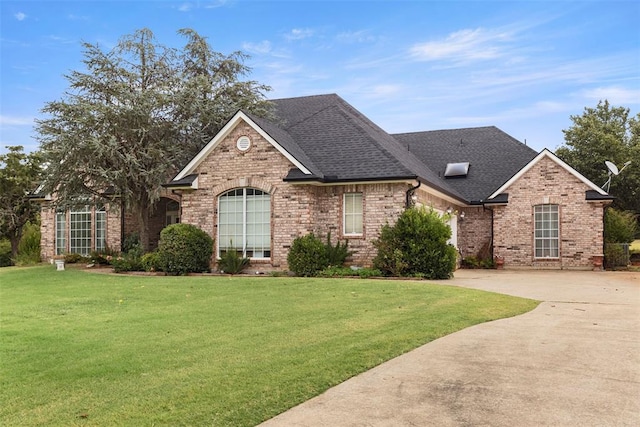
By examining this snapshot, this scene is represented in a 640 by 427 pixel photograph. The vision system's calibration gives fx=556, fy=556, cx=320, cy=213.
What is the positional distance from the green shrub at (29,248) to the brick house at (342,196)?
69 cm

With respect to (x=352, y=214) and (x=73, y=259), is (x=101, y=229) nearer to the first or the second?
(x=73, y=259)

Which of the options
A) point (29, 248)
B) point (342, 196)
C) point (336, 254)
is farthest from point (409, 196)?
point (29, 248)

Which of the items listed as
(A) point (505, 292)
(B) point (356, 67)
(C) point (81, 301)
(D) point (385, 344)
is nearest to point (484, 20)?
(B) point (356, 67)

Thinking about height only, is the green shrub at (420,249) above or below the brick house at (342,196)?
below

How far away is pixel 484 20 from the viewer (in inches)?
535

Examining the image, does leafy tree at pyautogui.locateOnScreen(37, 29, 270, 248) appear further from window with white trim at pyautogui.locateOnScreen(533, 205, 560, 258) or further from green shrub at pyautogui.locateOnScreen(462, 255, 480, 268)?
window with white trim at pyautogui.locateOnScreen(533, 205, 560, 258)

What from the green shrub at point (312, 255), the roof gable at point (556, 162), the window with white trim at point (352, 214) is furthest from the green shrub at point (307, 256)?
the roof gable at point (556, 162)

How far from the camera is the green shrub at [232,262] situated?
1945cm

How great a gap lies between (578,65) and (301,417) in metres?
14.3

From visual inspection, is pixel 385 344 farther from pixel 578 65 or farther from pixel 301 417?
Result: pixel 578 65

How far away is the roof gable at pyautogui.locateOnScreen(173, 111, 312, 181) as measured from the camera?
19.2m

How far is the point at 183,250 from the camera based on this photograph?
1934cm

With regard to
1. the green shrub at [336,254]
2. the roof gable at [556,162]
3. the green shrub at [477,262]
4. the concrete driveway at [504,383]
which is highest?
the roof gable at [556,162]

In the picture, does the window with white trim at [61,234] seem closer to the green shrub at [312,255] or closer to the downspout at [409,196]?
the green shrub at [312,255]
